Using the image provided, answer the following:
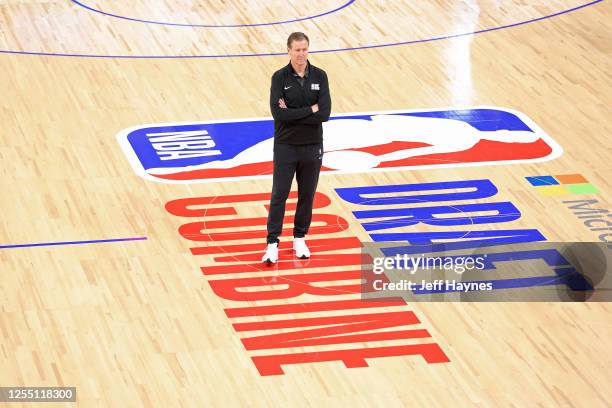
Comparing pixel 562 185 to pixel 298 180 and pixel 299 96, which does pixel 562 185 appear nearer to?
pixel 298 180

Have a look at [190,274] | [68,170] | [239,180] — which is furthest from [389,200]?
[68,170]

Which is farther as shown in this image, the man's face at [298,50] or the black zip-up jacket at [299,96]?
the black zip-up jacket at [299,96]

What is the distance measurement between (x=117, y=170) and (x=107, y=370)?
345 centimetres

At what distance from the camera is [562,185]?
12594 millimetres

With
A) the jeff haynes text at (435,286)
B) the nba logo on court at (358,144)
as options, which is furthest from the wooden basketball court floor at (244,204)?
the jeff haynes text at (435,286)

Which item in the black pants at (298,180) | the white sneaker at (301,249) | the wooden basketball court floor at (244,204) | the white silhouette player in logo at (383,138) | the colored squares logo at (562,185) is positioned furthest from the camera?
the white silhouette player in logo at (383,138)

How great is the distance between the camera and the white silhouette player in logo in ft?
42.8

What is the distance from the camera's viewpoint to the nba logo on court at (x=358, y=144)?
12891mm

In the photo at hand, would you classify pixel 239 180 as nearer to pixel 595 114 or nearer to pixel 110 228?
pixel 110 228

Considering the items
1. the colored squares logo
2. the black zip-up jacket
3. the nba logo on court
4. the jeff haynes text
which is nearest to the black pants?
the black zip-up jacket

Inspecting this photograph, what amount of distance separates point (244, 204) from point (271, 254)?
1.16m

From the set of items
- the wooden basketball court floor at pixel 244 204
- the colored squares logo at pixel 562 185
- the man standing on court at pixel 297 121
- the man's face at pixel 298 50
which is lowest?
the wooden basketball court floor at pixel 244 204

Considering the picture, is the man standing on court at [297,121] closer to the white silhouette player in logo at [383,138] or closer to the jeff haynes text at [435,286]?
the jeff haynes text at [435,286]

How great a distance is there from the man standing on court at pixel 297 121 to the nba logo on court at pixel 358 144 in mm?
1773
